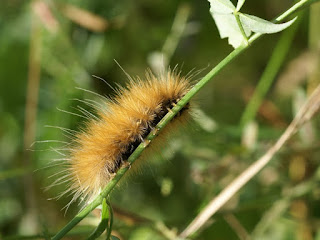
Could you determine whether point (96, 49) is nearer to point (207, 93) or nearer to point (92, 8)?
point (92, 8)

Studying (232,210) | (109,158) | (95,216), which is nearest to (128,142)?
(109,158)

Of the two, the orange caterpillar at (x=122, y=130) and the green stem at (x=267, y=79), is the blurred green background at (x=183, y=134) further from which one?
the orange caterpillar at (x=122, y=130)

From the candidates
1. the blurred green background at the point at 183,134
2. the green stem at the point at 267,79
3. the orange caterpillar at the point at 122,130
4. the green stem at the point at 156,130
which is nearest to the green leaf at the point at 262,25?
the green stem at the point at 156,130

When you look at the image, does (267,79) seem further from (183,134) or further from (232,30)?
(232,30)

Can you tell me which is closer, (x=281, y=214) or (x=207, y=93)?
(x=281, y=214)

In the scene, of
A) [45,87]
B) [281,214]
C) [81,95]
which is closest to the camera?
[281,214]

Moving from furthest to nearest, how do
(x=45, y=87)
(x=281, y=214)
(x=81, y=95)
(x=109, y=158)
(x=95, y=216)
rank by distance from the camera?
(x=45, y=87) → (x=81, y=95) → (x=281, y=214) → (x=95, y=216) → (x=109, y=158)
